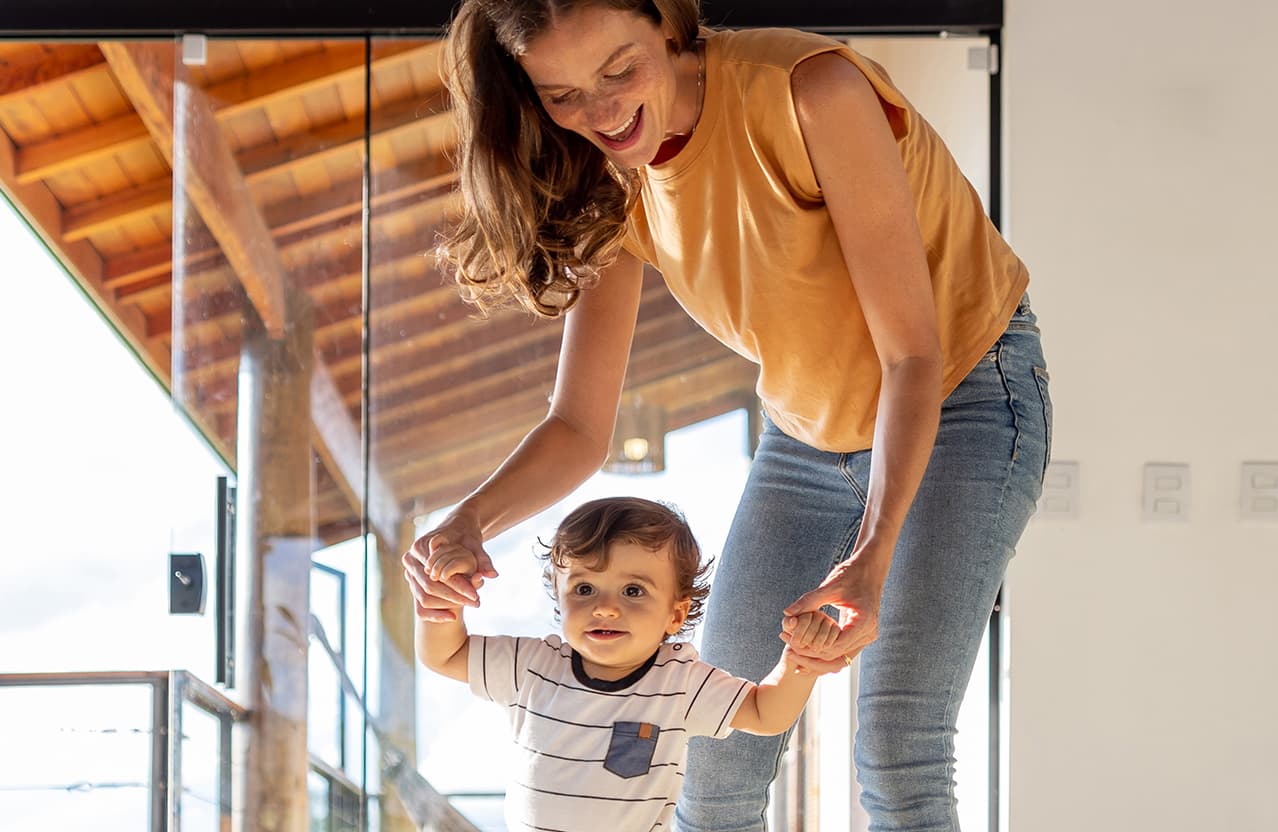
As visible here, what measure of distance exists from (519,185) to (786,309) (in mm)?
322

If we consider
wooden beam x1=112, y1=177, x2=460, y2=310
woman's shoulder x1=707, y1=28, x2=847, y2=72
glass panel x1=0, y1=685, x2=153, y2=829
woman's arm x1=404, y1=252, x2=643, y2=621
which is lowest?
glass panel x1=0, y1=685, x2=153, y2=829

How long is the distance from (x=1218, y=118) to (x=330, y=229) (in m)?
1.74

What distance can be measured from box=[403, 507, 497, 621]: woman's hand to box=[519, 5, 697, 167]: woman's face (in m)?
0.42

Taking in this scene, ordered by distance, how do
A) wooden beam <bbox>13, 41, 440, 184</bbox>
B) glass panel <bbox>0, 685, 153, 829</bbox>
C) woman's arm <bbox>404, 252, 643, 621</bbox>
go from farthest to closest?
1. glass panel <bbox>0, 685, 153, 829</bbox>
2. wooden beam <bbox>13, 41, 440, 184</bbox>
3. woman's arm <bbox>404, 252, 643, 621</bbox>

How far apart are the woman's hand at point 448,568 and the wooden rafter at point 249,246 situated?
1.39 m

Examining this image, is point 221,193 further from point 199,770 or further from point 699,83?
point 699,83

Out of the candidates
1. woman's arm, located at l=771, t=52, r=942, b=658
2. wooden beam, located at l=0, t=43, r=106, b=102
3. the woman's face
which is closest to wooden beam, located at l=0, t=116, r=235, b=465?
wooden beam, located at l=0, t=43, r=106, b=102

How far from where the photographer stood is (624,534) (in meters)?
1.55

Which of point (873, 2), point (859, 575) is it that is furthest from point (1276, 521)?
point (859, 575)

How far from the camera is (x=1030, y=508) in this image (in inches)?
56.2

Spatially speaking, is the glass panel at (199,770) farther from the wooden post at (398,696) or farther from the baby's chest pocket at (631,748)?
the baby's chest pocket at (631,748)

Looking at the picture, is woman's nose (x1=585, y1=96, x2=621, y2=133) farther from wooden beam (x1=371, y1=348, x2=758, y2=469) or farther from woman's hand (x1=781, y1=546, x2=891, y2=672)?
wooden beam (x1=371, y1=348, x2=758, y2=469)

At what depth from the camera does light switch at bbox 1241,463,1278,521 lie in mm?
2488

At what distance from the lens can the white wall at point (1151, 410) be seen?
2.48 metres
